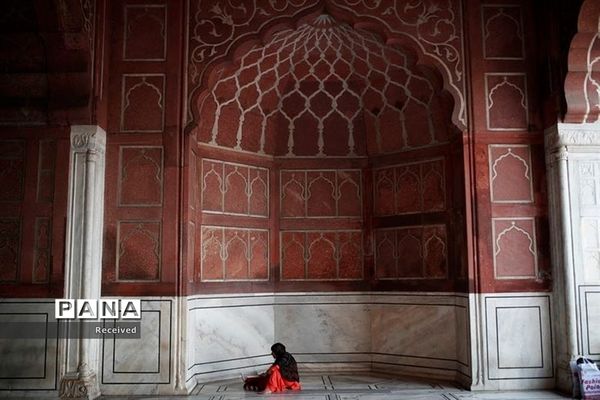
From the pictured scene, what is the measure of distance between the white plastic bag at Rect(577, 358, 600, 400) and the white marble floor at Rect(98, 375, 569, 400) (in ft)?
0.76

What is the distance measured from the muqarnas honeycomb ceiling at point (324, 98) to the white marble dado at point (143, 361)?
6.76ft

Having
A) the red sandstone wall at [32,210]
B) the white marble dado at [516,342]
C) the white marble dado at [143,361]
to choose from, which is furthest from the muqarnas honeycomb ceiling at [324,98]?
the white marble dado at [143,361]

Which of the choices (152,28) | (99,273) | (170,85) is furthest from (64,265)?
(152,28)

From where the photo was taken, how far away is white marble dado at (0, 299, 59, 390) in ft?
16.7

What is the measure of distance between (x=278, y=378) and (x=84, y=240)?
2.22 metres

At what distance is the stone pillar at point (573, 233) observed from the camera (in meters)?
5.33

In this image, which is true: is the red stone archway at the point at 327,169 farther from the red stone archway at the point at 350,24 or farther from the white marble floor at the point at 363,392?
the white marble floor at the point at 363,392

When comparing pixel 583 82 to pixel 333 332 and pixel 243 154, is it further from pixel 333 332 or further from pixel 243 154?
pixel 333 332

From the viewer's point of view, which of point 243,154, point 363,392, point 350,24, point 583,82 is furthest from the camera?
point 243,154

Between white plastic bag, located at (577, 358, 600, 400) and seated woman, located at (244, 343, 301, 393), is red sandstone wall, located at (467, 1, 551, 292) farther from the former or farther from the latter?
seated woman, located at (244, 343, 301, 393)

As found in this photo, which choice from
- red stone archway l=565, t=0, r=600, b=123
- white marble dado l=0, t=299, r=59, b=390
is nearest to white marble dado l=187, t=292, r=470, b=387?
white marble dado l=0, t=299, r=59, b=390

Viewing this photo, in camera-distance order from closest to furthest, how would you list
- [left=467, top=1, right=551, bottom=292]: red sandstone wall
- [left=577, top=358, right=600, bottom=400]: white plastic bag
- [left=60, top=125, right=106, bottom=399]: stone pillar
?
[left=577, top=358, right=600, bottom=400]: white plastic bag, [left=60, top=125, right=106, bottom=399]: stone pillar, [left=467, top=1, right=551, bottom=292]: red sandstone wall

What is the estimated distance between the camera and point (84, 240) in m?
5.23

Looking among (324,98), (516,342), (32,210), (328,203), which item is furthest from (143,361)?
(324,98)
